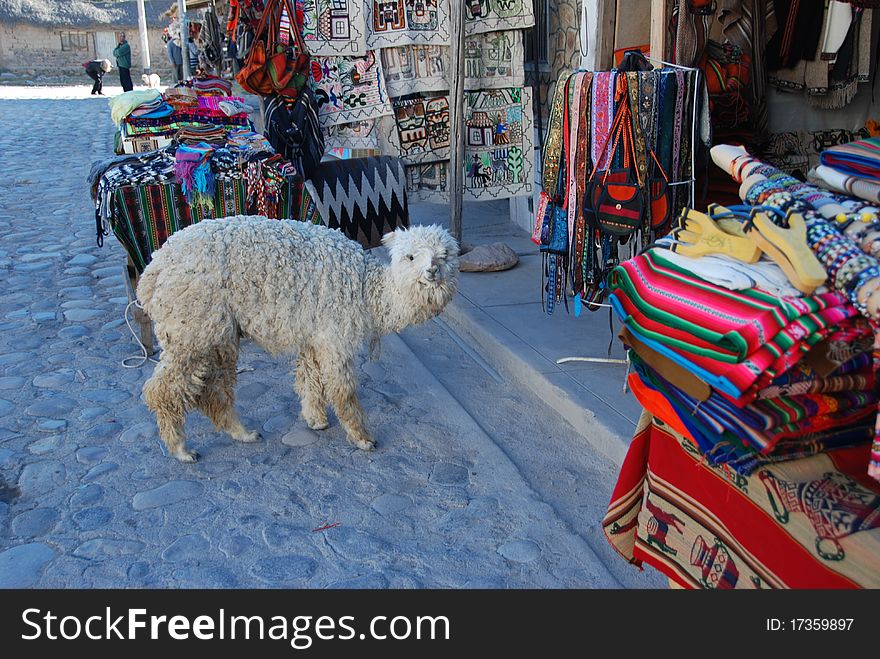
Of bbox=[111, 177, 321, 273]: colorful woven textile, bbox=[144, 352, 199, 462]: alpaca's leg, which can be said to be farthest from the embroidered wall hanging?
bbox=[144, 352, 199, 462]: alpaca's leg

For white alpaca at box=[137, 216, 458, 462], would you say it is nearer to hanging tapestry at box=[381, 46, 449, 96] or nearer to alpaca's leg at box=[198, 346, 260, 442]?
alpaca's leg at box=[198, 346, 260, 442]

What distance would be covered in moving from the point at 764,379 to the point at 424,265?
241cm

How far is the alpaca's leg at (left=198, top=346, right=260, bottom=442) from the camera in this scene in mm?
4211

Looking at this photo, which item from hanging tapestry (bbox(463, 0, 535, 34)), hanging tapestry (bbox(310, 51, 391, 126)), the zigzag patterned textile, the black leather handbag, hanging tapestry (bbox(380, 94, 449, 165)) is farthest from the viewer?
hanging tapestry (bbox(380, 94, 449, 165))

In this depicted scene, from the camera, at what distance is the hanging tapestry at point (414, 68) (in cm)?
692

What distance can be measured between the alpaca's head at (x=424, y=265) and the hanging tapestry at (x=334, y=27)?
318cm

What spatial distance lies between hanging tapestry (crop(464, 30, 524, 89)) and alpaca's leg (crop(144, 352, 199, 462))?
420 centimetres

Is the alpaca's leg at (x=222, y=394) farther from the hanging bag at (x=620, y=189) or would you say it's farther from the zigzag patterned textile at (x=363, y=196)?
the hanging bag at (x=620, y=189)

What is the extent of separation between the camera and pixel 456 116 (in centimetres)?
682

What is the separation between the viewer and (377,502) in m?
3.79

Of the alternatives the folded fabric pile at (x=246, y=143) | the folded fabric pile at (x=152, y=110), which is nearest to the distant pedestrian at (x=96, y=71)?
the folded fabric pile at (x=152, y=110)

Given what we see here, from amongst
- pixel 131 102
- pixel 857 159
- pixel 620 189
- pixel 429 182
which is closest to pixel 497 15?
pixel 429 182

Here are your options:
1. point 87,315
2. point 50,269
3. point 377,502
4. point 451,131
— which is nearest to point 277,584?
point 377,502
